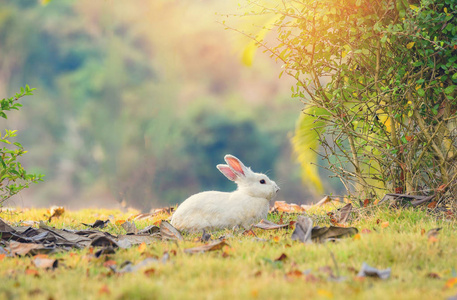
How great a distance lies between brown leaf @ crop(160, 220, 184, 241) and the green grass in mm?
226

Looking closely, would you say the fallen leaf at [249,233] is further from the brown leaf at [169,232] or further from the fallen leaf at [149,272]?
the fallen leaf at [149,272]

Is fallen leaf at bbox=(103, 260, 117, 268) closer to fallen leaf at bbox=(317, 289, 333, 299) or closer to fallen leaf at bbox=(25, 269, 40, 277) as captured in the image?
fallen leaf at bbox=(25, 269, 40, 277)

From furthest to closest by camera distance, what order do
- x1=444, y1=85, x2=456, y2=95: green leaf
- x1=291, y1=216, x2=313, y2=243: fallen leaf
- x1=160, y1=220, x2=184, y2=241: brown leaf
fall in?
x1=444, y1=85, x2=456, y2=95: green leaf, x1=160, y1=220, x2=184, y2=241: brown leaf, x1=291, y1=216, x2=313, y2=243: fallen leaf

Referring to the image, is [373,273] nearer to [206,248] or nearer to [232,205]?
[206,248]

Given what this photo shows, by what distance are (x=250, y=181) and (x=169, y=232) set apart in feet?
3.42

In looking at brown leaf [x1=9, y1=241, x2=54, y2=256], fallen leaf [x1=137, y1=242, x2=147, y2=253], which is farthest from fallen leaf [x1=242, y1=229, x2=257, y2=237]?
brown leaf [x1=9, y1=241, x2=54, y2=256]

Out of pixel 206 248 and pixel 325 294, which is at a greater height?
pixel 206 248

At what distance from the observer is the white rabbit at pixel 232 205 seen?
446 cm

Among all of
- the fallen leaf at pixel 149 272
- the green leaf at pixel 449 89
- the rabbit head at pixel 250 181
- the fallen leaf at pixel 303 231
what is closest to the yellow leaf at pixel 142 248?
the fallen leaf at pixel 149 272

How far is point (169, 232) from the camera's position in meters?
4.18

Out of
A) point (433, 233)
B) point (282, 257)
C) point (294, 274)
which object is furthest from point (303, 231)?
point (294, 274)

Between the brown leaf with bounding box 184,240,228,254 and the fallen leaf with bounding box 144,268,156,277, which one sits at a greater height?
the brown leaf with bounding box 184,240,228,254

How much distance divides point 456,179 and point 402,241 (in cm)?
182

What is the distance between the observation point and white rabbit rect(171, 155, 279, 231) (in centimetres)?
446
